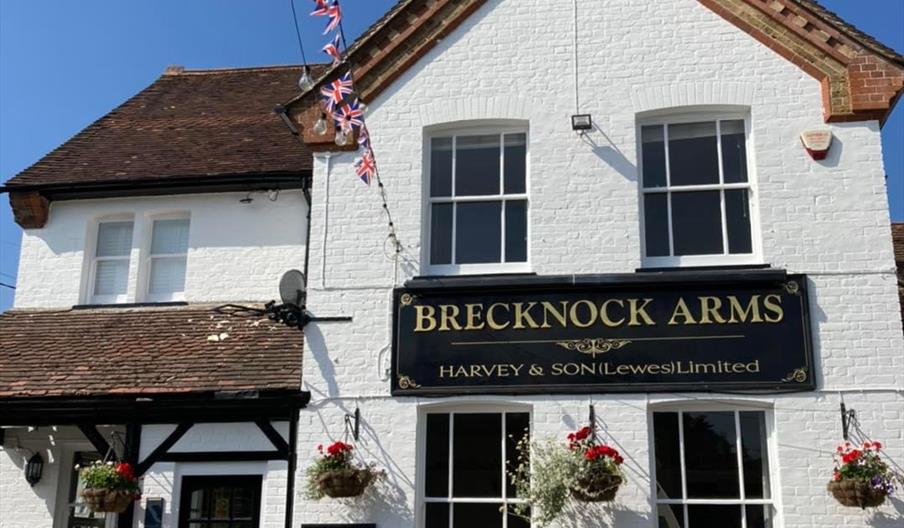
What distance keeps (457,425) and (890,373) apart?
4195mm

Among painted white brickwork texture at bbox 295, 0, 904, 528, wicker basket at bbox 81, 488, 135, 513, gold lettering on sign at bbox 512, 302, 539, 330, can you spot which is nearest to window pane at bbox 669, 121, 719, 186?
painted white brickwork texture at bbox 295, 0, 904, 528

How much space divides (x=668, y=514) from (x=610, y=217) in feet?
9.88

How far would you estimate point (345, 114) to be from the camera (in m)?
9.20

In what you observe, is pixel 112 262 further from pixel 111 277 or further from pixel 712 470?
pixel 712 470

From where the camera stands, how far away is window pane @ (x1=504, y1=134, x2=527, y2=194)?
32.8 feet

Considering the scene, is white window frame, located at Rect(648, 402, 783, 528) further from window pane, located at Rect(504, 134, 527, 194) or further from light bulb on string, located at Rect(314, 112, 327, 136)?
light bulb on string, located at Rect(314, 112, 327, 136)

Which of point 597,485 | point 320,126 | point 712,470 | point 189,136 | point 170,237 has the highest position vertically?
point 189,136

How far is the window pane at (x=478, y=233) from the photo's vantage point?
984 centimetres

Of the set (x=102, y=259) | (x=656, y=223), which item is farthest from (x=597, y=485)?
(x=102, y=259)

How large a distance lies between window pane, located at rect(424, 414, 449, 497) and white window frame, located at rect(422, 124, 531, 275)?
1.58m

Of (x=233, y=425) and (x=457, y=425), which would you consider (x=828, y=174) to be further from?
(x=233, y=425)

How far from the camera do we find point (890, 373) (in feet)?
28.4

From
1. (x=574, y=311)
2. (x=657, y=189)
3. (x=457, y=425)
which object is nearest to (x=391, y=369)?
(x=457, y=425)

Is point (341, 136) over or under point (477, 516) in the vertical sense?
over
